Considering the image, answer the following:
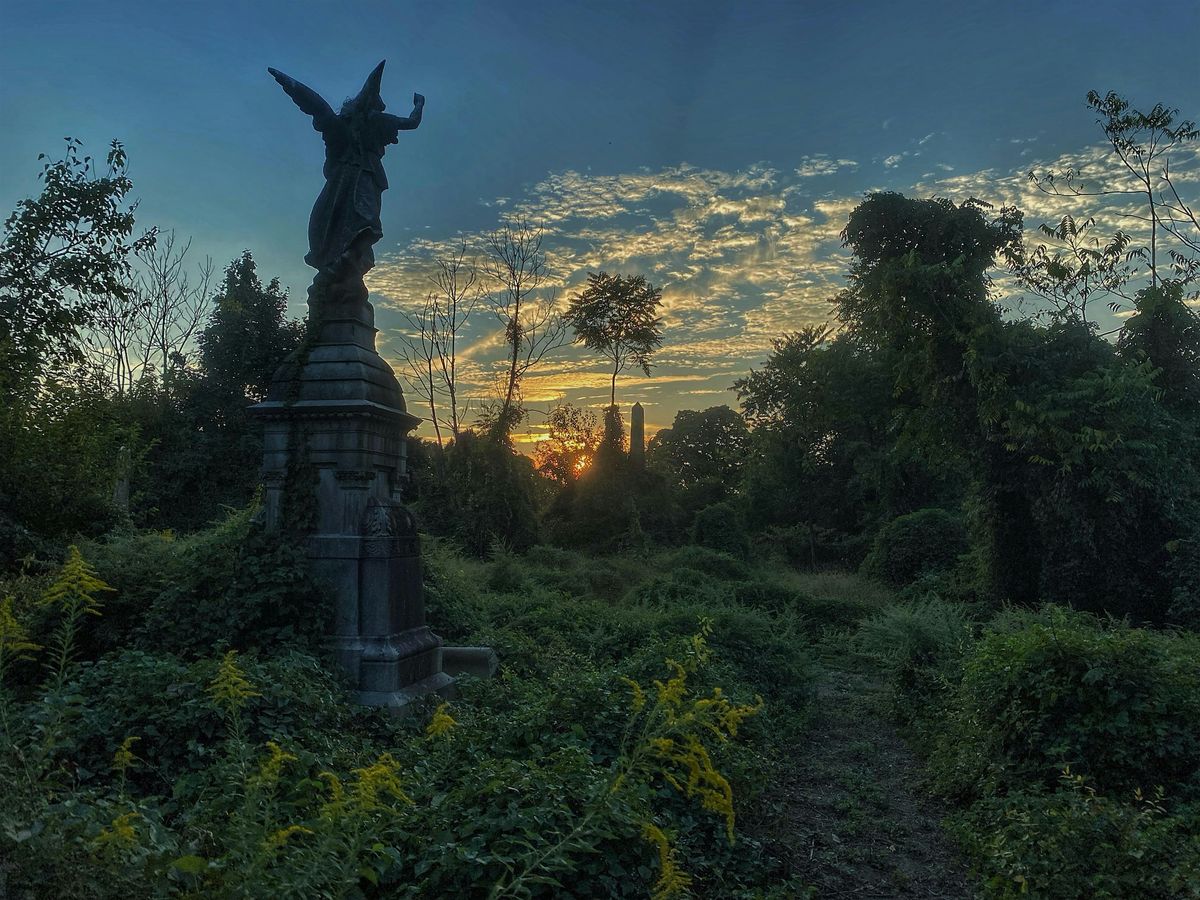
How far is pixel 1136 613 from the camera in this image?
13.7 m

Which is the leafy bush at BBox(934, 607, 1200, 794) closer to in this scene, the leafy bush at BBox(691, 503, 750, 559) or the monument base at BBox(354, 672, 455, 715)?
the monument base at BBox(354, 672, 455, 715)

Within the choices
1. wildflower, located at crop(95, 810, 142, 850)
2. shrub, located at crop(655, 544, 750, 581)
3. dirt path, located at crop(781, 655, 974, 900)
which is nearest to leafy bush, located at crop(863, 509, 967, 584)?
shrub, located at crop(655, 544, 750, 581)

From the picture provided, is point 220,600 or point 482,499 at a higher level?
point 482,499

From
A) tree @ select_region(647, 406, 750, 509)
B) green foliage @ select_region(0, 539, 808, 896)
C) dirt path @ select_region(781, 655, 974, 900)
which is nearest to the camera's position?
green foliage @ select_region(0, 539, 808, 896)

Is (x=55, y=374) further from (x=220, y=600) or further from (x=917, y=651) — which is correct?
(x=917, y=651)

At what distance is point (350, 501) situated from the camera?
747 cm

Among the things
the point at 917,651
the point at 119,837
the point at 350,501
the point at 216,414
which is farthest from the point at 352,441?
the point at 216,414

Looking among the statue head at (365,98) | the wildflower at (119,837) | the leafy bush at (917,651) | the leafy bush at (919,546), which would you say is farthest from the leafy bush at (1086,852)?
the leafy bush at (919,546)

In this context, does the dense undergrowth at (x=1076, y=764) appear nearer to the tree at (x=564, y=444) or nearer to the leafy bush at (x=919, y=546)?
the leafy bush at (x=919, y=546)

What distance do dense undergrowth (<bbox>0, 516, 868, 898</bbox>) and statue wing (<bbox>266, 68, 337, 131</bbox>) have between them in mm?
4424

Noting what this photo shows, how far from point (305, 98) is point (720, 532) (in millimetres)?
21476

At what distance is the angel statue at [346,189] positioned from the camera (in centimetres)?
805

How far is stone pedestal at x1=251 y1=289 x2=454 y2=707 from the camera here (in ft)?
23.7

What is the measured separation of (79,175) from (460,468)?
14634 millimetres
